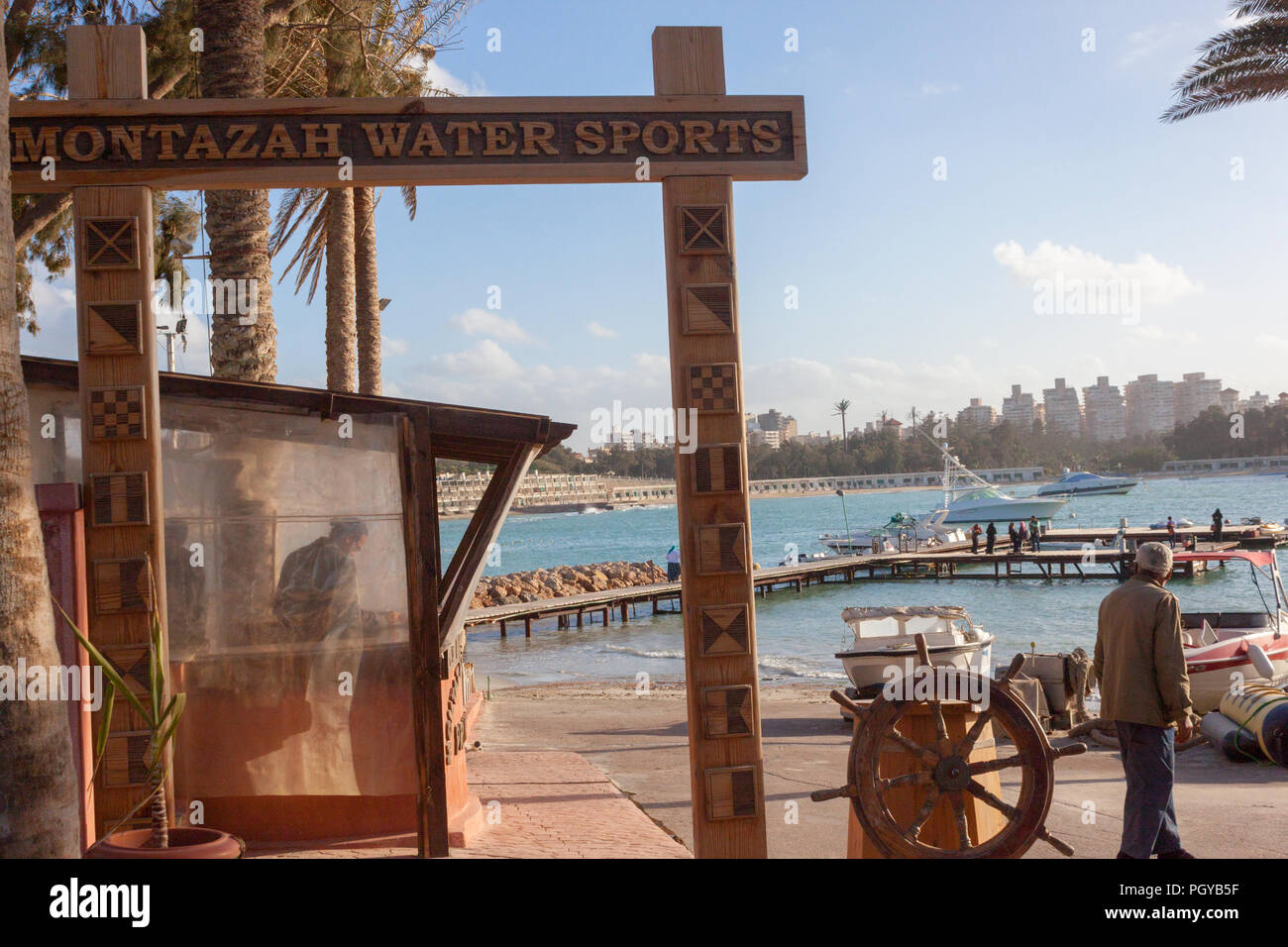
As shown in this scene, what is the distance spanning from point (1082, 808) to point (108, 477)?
773 centimetres

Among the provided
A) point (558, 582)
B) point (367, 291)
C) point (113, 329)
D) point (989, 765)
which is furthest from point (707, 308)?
point (558, 582)

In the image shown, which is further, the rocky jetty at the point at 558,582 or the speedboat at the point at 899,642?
the rocky jetty at the point at 558,582

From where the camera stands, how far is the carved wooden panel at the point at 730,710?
542 centimetres

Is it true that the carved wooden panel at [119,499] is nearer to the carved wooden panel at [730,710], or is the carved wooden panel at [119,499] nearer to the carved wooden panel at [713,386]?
the carved wooden panel at [713,386]

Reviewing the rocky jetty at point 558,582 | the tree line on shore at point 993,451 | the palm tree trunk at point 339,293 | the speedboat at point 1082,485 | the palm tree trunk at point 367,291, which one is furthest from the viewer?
the tree line on shore at point 993,451

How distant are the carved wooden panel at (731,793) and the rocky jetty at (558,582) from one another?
37.1 m

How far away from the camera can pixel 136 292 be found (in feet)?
17.9

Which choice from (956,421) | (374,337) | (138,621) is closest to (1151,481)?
(956,421)

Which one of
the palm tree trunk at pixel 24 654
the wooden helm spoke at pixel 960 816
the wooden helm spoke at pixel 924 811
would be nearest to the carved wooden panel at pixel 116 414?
the palm tree trunk at pixel 24 654

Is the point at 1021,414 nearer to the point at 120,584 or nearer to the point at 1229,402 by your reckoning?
the point at 1229,402

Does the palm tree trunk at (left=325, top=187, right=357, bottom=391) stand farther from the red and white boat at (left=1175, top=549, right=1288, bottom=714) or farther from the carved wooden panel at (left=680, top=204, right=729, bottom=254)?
the red and white boat at (left=1175, top=549, right=1288, bottom=714)

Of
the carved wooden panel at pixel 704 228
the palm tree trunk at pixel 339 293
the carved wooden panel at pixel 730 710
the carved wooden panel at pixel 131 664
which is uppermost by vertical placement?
the palm tree trunk at pixel 339 293
